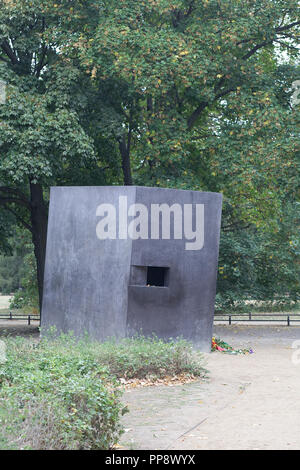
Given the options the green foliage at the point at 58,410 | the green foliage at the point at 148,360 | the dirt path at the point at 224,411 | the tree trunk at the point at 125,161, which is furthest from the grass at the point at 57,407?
the tree trunk at the point at 125,161

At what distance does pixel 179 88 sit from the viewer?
21234 millimetres

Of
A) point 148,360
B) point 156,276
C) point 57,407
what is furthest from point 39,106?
Answer: point 57,407

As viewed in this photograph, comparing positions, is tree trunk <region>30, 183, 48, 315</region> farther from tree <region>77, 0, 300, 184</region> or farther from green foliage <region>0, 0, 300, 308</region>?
tree <region>77, 0, 300, 184</region>

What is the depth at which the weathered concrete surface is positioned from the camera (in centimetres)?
1391

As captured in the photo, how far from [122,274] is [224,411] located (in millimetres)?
5707

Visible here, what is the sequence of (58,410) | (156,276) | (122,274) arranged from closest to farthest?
(58,410)
(122,274)
(156,276)

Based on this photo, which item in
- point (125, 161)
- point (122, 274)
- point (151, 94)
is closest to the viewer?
point (122, 274)

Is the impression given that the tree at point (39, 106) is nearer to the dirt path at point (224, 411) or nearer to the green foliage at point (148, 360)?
the dirt path at point (224, 411)

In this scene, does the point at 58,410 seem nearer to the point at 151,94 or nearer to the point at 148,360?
the point at 148,360

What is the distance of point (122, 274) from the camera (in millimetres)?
13883

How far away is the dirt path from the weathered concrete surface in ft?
4.66

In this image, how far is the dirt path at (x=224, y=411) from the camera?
680 cm

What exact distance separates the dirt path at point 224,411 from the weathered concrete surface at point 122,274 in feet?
4.66
